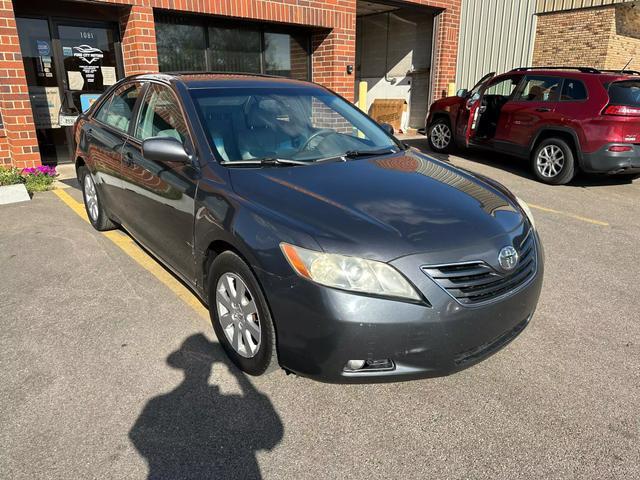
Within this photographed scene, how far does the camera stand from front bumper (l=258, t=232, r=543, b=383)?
219cm

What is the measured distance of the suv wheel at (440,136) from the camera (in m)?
10.3

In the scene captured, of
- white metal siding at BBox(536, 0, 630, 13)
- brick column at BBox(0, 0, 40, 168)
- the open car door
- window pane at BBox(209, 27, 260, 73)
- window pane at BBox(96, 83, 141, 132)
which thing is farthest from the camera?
white metal siding at BBox(536, 0, 630, 13)

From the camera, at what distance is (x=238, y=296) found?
2689 millimetres

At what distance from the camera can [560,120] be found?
25.1ft

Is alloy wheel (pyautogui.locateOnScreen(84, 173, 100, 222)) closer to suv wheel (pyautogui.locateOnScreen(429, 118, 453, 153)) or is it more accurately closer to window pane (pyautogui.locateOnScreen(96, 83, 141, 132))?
window pane (pyautogui.locateOnScreen(96, 83, 141, 132))

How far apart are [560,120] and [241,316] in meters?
6.86

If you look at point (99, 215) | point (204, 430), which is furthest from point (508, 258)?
point (99, 215)

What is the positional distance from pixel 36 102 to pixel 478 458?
865 cm

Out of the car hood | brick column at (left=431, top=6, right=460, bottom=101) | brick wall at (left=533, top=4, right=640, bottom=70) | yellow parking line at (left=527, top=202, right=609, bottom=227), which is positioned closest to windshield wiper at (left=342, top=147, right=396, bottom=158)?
the car hood

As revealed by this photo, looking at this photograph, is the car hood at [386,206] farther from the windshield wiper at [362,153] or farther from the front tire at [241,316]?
the front tire at [241,316]

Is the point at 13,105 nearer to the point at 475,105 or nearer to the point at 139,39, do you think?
the point at 139,39

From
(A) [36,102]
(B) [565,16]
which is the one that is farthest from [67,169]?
(B) [565,16]

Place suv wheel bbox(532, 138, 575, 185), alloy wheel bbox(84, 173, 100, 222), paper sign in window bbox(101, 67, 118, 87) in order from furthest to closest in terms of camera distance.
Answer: paper sign in window bbox(101, 67, 118, 87) < suv wheel bbox(532, 138, 575, 185) < alloy wheel bbox(84, 173, 100, 222)

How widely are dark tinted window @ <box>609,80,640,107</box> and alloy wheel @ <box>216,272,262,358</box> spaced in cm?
676
